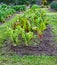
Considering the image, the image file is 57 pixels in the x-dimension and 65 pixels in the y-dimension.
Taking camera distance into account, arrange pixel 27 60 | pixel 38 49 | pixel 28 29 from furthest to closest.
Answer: pixel 28 29 → pixel 38 49 → pixel 27 60

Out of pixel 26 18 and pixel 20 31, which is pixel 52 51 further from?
pixel 26 18

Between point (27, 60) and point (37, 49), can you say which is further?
point (37, 49)

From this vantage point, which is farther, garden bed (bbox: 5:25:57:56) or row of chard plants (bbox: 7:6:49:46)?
row of chard plants (bbox: 7:6:49:46)

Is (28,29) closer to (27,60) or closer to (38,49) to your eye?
(38,49)

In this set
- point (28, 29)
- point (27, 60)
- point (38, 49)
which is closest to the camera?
point (27, 60)

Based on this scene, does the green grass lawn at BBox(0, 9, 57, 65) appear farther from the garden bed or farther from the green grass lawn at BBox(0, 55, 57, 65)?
the garden bed

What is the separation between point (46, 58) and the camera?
22.6 feet

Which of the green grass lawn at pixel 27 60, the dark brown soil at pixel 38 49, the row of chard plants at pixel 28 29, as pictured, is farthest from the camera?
the row of chard plants at pixel 28 29

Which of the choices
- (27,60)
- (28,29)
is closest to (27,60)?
(27,60)

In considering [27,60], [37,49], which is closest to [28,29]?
[37,49]

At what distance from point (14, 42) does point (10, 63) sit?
1586 mm

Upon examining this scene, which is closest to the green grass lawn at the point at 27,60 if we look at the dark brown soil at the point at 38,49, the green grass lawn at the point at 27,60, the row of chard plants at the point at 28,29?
the green grass lawn at the point at 27,60

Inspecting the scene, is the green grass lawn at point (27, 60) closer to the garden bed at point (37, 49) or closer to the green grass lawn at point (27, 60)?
the green grass lawn at point (27, 60)

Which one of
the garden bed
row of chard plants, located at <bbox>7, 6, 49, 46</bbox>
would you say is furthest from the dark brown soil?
row of chard plants, located at <bbox>7, 6, 49, 46</bbox>
